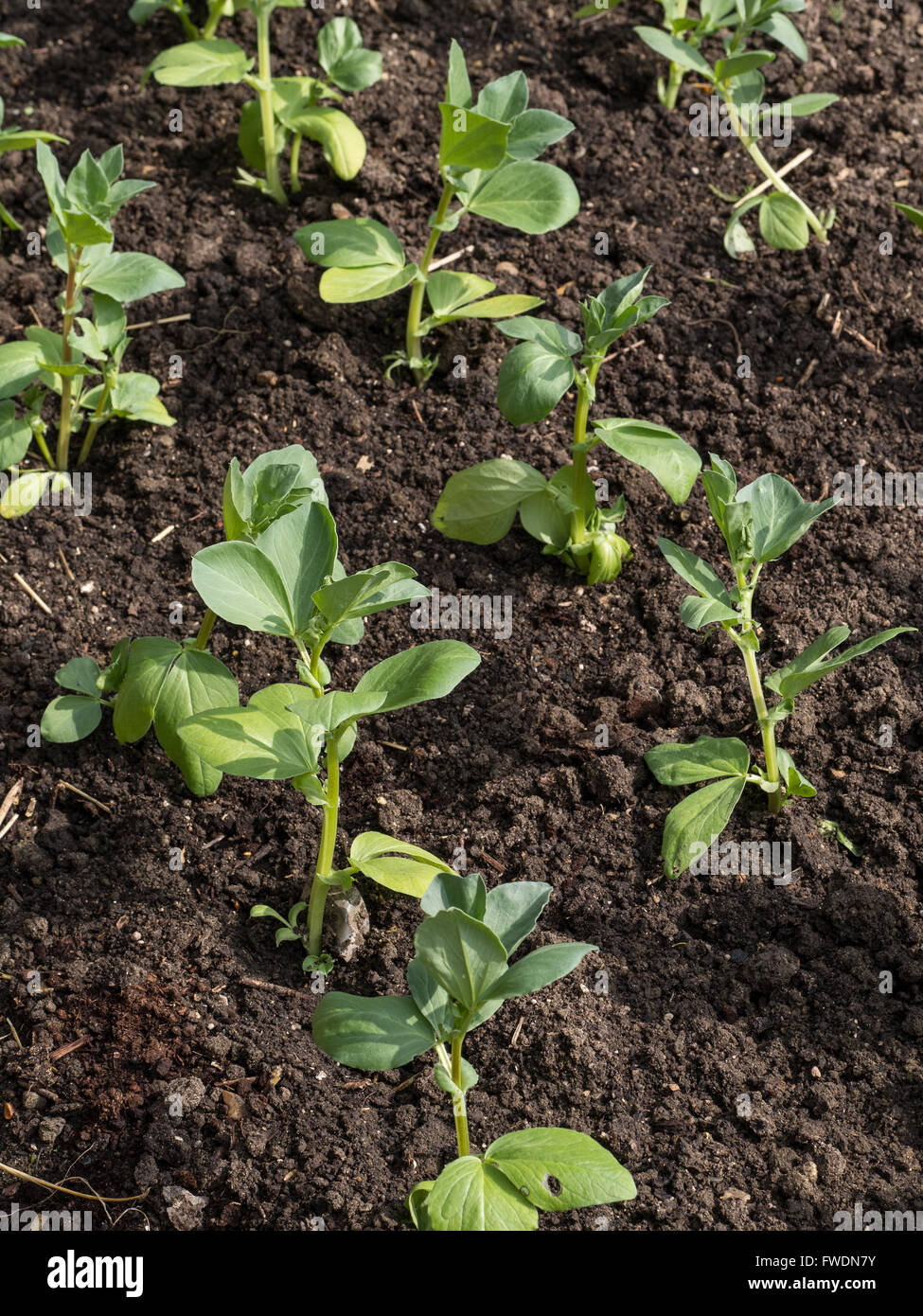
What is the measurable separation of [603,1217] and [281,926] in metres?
0.86

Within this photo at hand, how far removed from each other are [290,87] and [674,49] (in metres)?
1.14

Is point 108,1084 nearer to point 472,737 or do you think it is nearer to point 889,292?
point 472,737

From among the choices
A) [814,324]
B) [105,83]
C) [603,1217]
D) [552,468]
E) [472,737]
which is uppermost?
[105,83]

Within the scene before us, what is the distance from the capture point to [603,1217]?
2221 mm

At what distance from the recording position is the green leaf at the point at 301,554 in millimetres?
2230

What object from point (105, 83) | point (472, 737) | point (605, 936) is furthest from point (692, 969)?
point (105, 83)

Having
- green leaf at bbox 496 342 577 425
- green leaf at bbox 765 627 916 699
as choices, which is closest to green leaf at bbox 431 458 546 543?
green leaf at bbox 496 342 577 425

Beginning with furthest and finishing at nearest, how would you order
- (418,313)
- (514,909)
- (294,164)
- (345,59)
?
1. (294,164)
2. (345,59)
3. (418,313)
4. (514,909)

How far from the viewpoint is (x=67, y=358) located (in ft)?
10.1

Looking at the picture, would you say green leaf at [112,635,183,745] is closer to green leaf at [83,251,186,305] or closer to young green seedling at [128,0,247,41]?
green leaf at [83,251,186,305]

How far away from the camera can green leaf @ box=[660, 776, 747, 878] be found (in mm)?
2592

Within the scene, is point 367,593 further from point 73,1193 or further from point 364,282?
point 364,282

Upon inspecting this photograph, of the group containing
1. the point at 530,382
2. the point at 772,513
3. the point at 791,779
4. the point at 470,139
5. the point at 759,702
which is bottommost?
the point at 791,779

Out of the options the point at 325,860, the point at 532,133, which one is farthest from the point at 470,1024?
the point at 532,133
